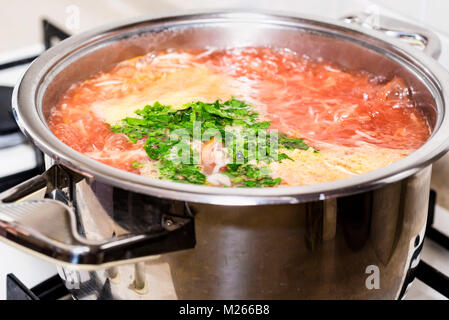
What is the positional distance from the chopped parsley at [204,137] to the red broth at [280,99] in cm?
4

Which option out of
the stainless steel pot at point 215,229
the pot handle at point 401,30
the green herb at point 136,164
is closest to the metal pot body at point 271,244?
the stainless steel pot at point 215,229

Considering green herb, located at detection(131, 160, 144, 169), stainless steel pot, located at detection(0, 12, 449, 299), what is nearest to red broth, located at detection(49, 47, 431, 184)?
green herb, located at detection(131, 160, 144, 169)

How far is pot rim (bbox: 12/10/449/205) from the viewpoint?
82 centimetres

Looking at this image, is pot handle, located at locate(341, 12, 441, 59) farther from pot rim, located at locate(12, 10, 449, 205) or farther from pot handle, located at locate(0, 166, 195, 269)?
pot handle, located at locate(0, 166, 195, 269)

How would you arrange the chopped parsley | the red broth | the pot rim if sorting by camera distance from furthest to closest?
the red broth < the chopped parsley < the pot rim

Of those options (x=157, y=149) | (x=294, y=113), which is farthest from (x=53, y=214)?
(x=294, y=113)

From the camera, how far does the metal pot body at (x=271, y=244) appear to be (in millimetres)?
872

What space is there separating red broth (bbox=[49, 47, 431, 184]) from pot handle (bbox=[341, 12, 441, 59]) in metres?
0.09

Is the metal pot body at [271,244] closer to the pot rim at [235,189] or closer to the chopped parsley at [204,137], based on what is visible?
the pot rim at [235,189]

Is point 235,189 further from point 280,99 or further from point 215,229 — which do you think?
point 280,99

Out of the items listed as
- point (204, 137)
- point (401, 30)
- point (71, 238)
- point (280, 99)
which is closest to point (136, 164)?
point (204, 137)

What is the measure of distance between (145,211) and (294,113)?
56 cm

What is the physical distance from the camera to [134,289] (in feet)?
3.23
